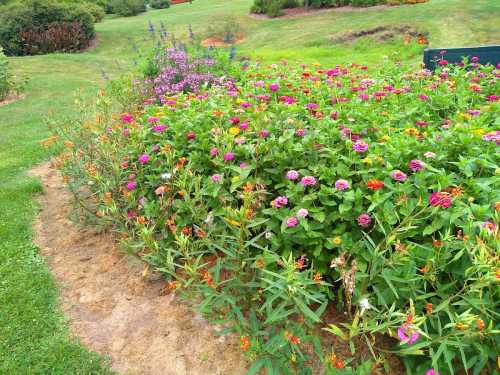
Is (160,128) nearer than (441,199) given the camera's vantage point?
No

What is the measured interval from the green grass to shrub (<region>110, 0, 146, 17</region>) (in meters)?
10.1

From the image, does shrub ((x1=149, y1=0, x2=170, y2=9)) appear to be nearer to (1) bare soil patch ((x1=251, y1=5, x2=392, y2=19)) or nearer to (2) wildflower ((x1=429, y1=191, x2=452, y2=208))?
(1) bare soil patch ((x1=251, y1=5, x2=392, y2=19))

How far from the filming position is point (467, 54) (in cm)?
592

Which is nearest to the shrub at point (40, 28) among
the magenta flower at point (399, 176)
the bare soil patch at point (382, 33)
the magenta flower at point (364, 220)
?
the bare soil patch at point (382, 33)

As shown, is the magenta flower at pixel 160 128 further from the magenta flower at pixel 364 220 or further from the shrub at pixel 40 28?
the shrub at pixel 40 28

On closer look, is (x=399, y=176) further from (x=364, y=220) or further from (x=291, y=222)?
(x=291, y=222)

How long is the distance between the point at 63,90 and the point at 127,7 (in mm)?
23358

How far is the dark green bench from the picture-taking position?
5859 mm

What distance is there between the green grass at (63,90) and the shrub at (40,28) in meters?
1.04

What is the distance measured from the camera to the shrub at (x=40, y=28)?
16.8m

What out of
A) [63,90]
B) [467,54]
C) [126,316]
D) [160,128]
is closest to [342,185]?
[126,316]

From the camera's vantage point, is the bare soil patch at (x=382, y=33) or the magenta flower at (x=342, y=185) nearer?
the magenta flower at (x=342, y=185)

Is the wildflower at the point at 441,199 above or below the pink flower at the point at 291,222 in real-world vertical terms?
above

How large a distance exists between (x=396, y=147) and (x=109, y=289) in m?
2.29
